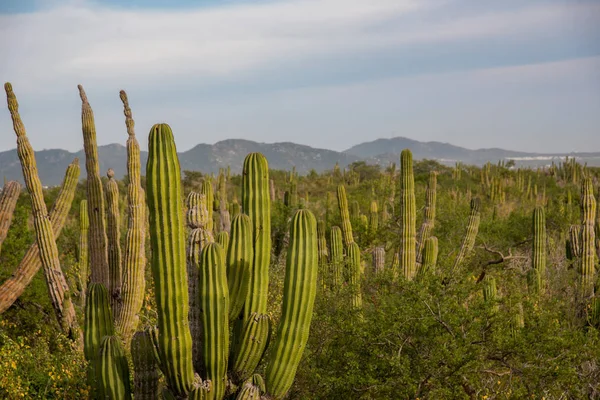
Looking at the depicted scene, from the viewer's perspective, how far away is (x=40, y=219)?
9.24 m

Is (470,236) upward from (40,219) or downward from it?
downward

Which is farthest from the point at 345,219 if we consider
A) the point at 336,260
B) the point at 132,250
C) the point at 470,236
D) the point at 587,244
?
the point at 132,250

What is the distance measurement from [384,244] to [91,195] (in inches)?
370

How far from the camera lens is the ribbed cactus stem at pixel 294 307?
230 inches

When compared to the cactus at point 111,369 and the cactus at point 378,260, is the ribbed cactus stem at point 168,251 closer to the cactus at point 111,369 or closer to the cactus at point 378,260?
the cactus at point 111,369

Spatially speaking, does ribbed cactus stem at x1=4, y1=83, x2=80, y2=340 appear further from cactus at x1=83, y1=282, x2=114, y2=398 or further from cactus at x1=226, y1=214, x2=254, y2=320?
cactus at x1=226, y1=214, x2=254, y2=320

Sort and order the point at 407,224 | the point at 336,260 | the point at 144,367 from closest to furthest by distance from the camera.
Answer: the point at 144,367, the point at 336,260, the point at 407,224

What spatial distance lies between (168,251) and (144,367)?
4.03 feet

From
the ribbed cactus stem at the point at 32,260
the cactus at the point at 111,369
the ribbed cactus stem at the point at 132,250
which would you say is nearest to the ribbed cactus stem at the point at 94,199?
the ribbed cactus stem at the point at 32,260

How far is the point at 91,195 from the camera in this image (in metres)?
10.1

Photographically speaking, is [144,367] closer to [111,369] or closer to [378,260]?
[111,369]

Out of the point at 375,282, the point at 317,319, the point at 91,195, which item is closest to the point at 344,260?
the point at 375,282

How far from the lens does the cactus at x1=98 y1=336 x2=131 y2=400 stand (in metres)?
5.91

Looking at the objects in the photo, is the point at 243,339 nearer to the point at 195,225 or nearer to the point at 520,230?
the point at 195,225
